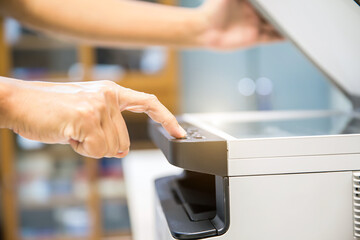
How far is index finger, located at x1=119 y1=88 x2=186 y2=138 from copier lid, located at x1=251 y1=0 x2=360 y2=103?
32 cm

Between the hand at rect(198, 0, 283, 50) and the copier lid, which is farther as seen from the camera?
the hand at rect(198, 0, 283, 50)

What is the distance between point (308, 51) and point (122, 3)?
50cm

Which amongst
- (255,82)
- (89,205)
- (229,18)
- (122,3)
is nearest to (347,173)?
(229,18)

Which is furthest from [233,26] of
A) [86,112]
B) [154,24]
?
[86,112]

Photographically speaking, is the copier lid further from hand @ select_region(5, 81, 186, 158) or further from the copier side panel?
hand @ select_region(5, 81, 186, 158)

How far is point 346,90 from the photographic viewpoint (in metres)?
0.78

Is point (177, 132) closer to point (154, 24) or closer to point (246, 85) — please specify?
point (154, 24)

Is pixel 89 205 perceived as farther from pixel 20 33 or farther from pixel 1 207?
pixel 20 33

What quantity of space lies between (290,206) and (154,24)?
0.62 metres

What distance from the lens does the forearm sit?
36.5 inches

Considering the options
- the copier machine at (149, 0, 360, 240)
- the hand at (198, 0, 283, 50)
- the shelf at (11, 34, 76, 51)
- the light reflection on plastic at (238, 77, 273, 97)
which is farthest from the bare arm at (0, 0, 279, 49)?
the light reflection on plastic at (238, 77, 273, 97)

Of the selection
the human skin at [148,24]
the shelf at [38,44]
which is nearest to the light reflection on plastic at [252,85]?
the shelf at [38,44]

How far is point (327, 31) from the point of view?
656 mm

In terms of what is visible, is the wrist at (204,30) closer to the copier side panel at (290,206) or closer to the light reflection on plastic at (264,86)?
the copier side panel at (290,206)
